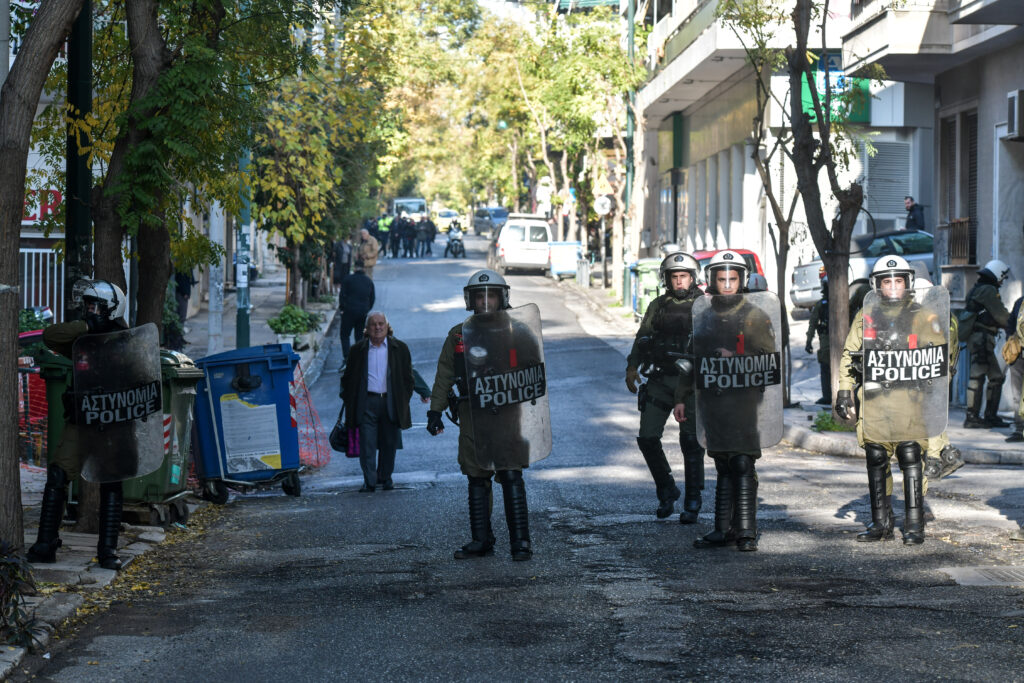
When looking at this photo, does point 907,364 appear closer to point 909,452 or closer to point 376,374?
point 909,452

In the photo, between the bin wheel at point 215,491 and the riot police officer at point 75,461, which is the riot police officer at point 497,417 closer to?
the riot police officer at point 75,461

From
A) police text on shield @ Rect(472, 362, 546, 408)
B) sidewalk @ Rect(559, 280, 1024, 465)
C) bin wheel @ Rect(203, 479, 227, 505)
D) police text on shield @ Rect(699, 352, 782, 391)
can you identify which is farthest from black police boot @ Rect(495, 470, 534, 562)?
sidewalk @ Rect(559, 280, 1024, 465)

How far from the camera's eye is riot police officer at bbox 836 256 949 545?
8.67 m

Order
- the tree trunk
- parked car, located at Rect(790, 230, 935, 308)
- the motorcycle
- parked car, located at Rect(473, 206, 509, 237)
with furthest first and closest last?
parked car, located at Rect(473, 206, 509, 237) → the motorcycle → parked car, located at Rect(790, 230, 935, 308) → the tree trunk

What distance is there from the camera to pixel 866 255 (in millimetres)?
26031

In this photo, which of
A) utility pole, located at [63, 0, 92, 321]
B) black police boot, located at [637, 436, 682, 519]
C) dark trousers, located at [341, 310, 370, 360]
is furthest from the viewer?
dark trousers, located at [341, 310, 370, 360]

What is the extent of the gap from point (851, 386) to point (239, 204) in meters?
5.79

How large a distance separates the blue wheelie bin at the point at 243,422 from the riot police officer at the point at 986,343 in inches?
293

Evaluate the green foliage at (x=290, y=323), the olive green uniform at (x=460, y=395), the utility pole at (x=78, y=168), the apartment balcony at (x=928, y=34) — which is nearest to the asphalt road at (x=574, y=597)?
the olive green uniform at (x=460, y=395)

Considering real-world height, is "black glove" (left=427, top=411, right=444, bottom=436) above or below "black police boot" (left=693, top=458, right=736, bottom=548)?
above

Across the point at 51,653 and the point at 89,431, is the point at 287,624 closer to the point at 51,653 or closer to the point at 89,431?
the point at 51,653

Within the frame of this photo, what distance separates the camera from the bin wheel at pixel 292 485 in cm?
1185

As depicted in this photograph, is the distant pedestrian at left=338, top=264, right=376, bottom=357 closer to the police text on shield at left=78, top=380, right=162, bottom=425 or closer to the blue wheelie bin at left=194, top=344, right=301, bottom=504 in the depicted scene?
the blue wheelie bin at left=194, top=344, right=301, bottom=504

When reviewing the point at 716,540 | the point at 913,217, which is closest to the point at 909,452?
the point at 716,540
